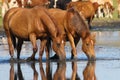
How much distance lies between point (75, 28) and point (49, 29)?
1.16m

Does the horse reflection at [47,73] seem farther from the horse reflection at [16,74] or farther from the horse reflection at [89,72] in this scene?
the horse reflection at [89,72]

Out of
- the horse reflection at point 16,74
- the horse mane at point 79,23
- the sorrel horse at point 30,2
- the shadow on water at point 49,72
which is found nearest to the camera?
the horse reflection at point 16,74

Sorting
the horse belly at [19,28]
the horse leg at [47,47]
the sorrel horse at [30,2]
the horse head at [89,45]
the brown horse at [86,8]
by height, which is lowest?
the sorrel horse at [30,2]

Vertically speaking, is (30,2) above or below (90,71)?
below

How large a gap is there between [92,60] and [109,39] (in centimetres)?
899

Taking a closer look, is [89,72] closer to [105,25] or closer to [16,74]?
[16,74]

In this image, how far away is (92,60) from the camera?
19.0m

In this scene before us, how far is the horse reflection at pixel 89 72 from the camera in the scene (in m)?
15.5

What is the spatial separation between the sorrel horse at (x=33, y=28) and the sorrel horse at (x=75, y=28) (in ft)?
1.95

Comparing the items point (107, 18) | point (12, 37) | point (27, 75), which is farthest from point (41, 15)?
point (107, 18)

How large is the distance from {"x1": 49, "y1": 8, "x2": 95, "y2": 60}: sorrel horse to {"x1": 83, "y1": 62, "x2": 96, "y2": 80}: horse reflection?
777 millimetres

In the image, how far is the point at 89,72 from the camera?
1636cm

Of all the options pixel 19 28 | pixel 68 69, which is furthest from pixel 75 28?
pixel 68 69

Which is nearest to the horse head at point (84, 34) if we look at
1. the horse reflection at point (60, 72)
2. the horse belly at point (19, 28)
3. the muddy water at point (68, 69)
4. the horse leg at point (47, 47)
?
the muddy water at point (68, 69)
